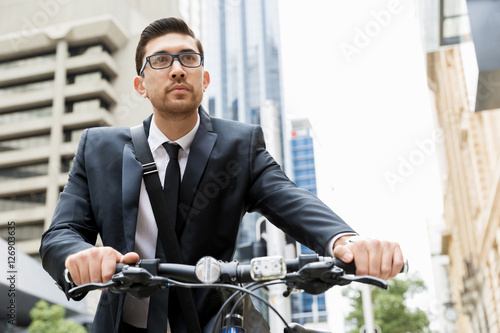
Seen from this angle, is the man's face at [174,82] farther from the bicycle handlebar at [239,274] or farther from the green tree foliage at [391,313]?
the green tree foliage at [391,313]

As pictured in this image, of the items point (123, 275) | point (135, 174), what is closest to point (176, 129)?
point (135, 174)

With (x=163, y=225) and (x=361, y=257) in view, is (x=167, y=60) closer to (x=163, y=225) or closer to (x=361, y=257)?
(x=163, y=225)

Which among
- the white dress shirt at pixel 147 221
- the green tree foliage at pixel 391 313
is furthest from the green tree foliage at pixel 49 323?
the white dress shirt at pixel 147 221

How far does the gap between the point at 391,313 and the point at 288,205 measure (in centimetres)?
3816

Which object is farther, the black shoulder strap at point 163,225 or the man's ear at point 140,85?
the man's ear at point 140,85

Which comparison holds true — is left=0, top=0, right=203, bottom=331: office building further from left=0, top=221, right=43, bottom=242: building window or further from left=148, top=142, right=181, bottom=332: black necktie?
left=148, top=142, right=181, bottom=332: black necktie

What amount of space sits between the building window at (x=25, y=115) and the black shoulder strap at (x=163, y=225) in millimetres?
54261

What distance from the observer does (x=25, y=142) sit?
52656mm

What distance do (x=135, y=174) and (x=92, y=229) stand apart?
249 millimetres

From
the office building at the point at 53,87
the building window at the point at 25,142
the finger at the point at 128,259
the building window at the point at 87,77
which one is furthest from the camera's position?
the building window at the point at 87,77

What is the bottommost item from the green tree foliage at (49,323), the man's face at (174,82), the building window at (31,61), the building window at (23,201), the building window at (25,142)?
the green tree foliage at (49,323)

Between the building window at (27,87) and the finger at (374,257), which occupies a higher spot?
the building window at (27,87)

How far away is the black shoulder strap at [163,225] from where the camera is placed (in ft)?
5.09

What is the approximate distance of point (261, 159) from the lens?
1.98m
